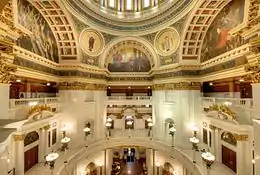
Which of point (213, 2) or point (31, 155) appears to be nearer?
point (31, 155)

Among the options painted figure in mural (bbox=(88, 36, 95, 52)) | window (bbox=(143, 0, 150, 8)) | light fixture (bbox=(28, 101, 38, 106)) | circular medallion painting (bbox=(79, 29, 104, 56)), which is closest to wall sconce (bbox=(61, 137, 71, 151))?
light fixture (bbox=(28, 101, 38, 106))

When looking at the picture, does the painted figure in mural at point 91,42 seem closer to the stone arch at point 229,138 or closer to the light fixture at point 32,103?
the light fixture at point 32,103

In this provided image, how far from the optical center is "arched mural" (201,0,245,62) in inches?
456

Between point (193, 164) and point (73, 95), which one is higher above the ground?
point (73, 95)

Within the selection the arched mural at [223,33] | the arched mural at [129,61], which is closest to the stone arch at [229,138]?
the arched mural at [223,33]

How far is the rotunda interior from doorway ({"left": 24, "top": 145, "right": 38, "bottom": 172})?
2.9 inches

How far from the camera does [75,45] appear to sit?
17344 mm

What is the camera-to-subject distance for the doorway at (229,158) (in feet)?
38.3

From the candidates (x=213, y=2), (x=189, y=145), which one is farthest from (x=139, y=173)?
(x=213, y=2)

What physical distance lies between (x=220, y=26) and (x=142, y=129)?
15.1 metres

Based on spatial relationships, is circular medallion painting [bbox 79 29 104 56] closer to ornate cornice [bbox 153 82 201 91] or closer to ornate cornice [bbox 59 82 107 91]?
ornate cornice [bbox 59 82 107 91]

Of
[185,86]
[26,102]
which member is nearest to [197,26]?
[185,86]

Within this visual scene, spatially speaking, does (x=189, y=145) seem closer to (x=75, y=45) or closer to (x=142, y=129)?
(x=142, y=129)

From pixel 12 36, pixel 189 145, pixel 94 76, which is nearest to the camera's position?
pixel 12 36
